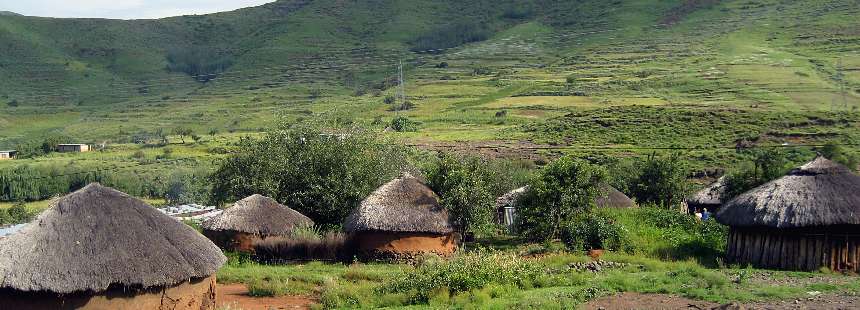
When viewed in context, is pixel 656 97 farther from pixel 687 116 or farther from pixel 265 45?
pixel 265 45

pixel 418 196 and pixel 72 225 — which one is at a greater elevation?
pixel 72 225

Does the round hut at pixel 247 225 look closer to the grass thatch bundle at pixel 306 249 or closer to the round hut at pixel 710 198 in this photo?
the grass thatch bundle at pixel 306 249

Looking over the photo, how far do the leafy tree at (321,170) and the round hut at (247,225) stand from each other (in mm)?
2825

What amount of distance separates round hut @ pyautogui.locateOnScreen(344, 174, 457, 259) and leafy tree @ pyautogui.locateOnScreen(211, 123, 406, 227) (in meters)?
3.94

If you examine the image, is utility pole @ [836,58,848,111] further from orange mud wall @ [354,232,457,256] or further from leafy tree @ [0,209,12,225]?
leafy tree @ [0,209,12,225]

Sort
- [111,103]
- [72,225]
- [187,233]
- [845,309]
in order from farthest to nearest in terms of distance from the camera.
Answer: [111,103], [187,233], [72,225], [845,309]

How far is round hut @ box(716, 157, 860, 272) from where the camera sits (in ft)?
70.4

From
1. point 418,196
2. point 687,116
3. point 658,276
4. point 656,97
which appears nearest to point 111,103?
point 656,97

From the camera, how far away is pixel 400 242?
25.8 meters

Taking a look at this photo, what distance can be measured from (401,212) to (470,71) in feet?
302

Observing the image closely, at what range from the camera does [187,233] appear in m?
18.5

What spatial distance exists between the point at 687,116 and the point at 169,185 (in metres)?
41.0

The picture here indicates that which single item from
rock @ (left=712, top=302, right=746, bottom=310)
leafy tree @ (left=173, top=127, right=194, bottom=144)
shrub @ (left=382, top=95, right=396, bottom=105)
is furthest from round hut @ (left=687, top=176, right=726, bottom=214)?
leafy tree @ (left=173, top=127, right=194, bottom=144)

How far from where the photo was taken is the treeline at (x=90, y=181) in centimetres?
6562
